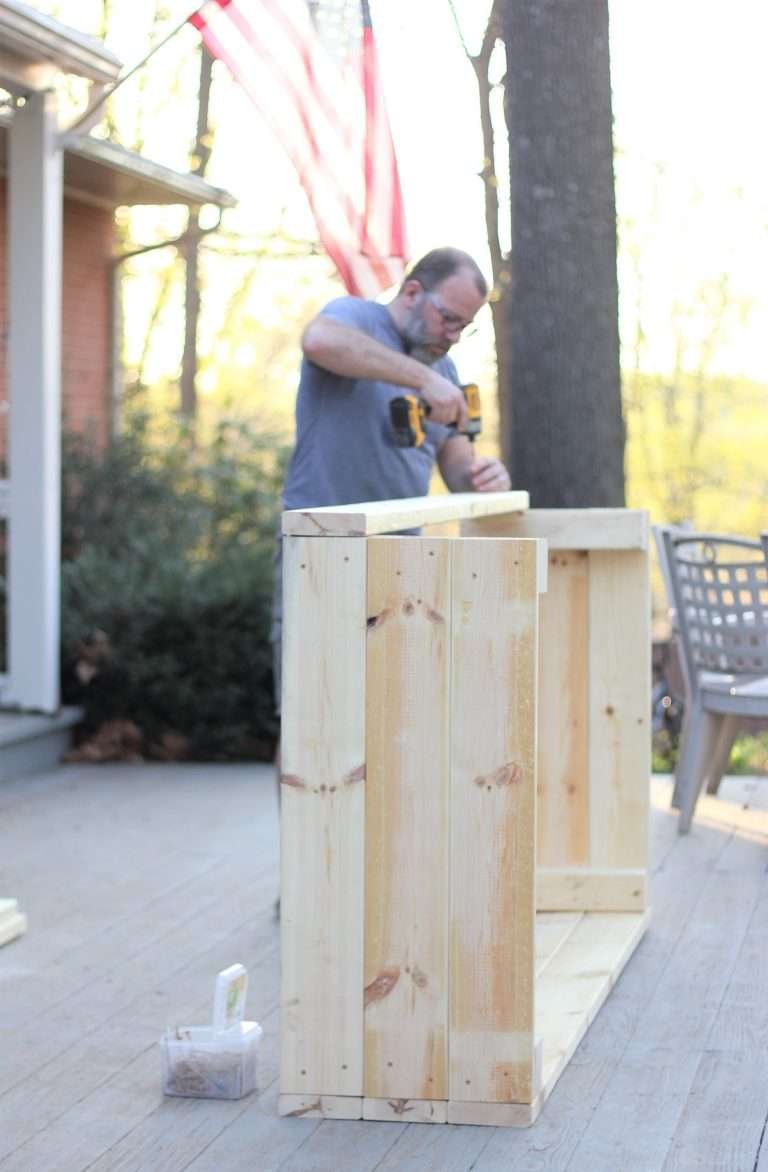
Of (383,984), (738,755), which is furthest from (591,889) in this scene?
(738,755)

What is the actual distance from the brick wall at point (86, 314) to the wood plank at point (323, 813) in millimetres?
7181

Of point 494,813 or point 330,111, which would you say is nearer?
point 494,813

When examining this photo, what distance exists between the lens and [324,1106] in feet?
11.1

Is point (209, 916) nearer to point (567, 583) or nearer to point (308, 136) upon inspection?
point (567, 583)

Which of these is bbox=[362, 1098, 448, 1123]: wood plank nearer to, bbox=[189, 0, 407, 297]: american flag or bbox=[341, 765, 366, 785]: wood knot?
bbox=[341, 765, 366, 785]: wood knot

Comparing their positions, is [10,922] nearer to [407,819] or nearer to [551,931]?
[551,931]

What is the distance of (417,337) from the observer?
4867 mm

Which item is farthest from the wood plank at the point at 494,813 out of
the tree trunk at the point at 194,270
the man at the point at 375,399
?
the tree trunk at the point at 194,270

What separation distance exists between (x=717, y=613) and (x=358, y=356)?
2073 mm

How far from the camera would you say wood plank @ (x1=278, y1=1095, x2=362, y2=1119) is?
11.1 ft

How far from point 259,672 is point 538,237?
2422mm

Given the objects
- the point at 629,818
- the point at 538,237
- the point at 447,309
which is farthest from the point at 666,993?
the point at 538,237

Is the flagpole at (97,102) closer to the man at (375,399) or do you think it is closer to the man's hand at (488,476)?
the man at (375,399)

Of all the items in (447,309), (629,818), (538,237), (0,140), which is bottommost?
(629,818)
